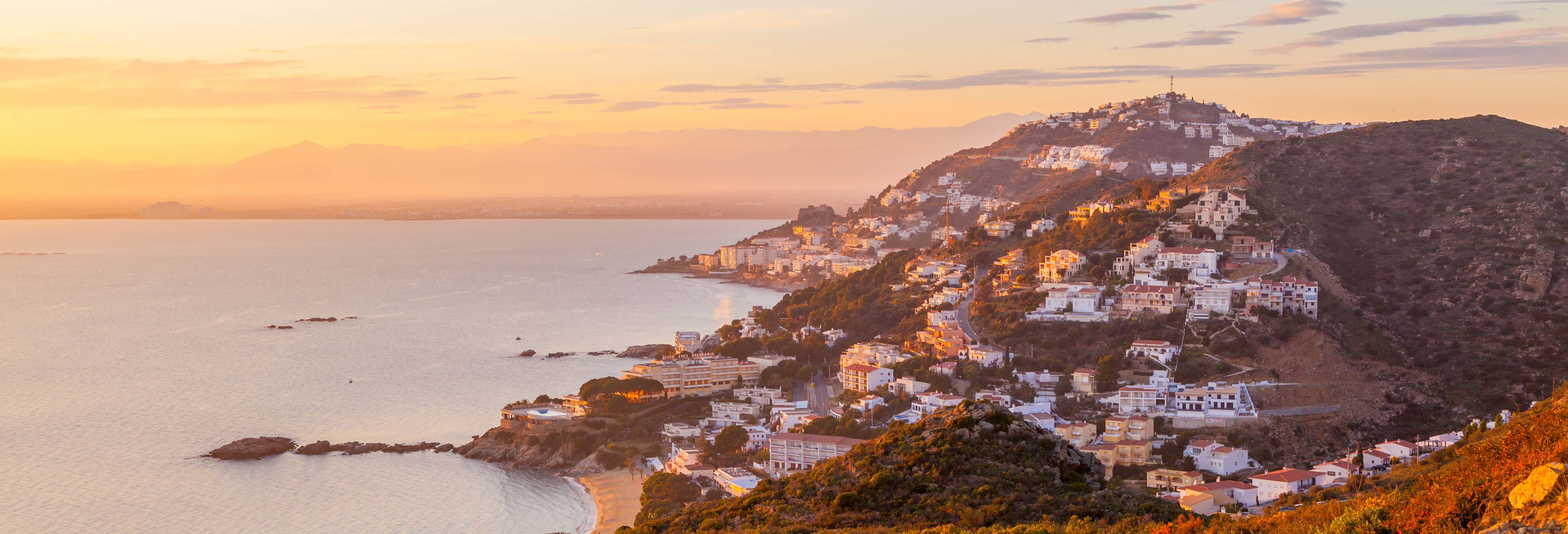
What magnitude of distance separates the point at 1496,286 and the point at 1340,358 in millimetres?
5448

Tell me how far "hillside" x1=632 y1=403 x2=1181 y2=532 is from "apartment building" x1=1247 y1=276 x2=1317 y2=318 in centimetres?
1195

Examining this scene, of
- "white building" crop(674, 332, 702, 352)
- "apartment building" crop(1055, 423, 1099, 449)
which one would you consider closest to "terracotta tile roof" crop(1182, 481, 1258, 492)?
"apartment building" crop(1055, 423, 1099, 449)

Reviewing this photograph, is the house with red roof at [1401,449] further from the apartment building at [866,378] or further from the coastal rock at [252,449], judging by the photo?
the coastal rock at [252,449]

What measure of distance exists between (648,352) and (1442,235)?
1801 cm

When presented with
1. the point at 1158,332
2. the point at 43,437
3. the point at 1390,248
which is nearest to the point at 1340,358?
the point at 1158,332

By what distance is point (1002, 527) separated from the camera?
7.91m

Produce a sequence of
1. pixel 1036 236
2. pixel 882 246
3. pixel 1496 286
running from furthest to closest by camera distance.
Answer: pixel 882 246 → pixel 1036 236 → pixel 1496 286

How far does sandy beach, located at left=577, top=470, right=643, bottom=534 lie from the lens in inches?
624

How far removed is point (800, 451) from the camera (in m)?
17.0

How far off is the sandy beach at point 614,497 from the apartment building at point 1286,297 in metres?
10.9

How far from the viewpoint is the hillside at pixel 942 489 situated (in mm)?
8625

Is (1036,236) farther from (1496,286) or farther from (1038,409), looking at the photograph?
(1038,409)

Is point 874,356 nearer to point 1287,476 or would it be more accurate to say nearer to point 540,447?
point 540,447

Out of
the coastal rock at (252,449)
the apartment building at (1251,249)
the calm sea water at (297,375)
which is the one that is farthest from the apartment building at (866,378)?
the coastal rock at (252,449)
